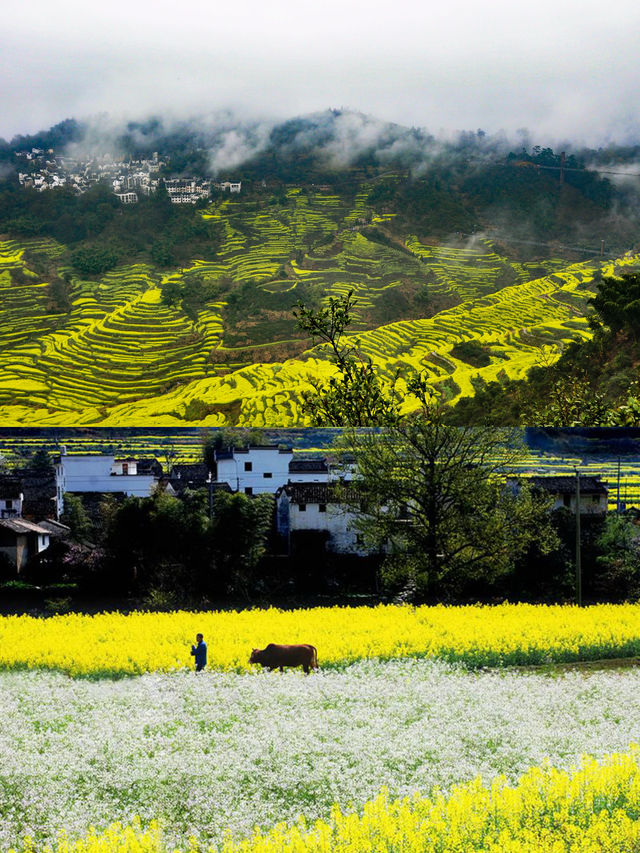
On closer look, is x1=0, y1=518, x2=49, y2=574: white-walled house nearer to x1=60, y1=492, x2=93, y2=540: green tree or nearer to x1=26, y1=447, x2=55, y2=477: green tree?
x1=60, y1=492, x2=93, y2=540: green tree

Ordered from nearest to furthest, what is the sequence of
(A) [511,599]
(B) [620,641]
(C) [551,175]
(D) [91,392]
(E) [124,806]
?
(E) [124,806]
(B) [620,641]
(A) [511,599]
(D) [91,392]
(C) [551,175]

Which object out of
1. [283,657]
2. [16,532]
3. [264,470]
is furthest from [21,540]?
[283,657]

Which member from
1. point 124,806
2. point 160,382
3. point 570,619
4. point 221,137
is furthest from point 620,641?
point 221,137

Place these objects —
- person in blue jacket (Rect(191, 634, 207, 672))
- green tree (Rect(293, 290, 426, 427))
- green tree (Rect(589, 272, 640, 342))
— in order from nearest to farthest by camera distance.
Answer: person in blue jacket (Rect(191, 634, 207, 672)), green tree (Rect(293, 290, 426, 427)), green tree (Rect(589, 272, 640, 342))

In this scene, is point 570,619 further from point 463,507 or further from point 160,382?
point 160,382

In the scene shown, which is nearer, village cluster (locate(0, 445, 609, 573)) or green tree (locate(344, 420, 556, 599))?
green tree (locate(344, 420, 556, 599))

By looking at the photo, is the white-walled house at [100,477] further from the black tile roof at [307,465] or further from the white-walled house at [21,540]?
the black tile roof at [307,465]

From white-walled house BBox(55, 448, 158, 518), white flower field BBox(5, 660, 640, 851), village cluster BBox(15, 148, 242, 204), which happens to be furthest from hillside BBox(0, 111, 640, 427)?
white flower field BBox(5, 660, 640, 851)
